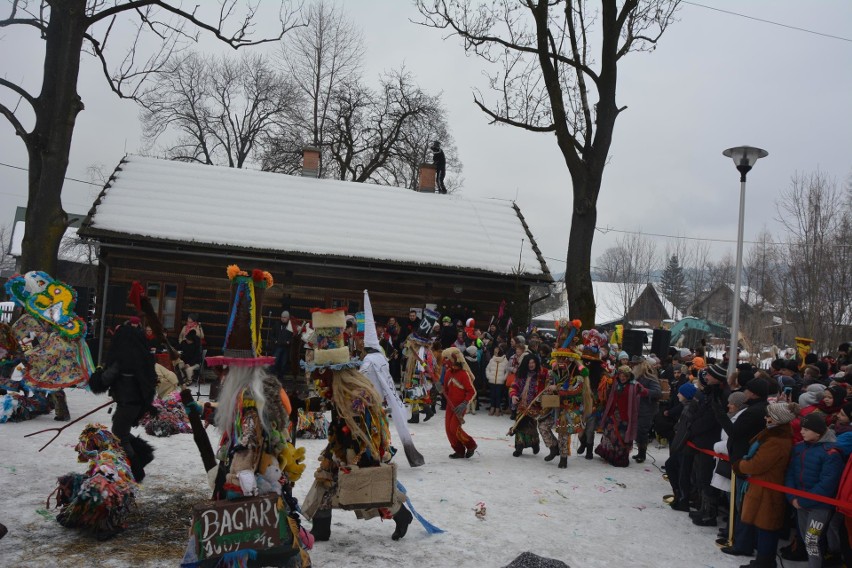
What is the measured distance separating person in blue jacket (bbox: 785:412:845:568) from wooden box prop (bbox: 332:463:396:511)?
3.63m

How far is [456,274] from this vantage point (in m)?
18.5

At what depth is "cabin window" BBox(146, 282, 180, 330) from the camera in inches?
679

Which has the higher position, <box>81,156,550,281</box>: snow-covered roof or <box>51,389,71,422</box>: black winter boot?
Result: <box>81,156,550,281</box>: snow-covered roof

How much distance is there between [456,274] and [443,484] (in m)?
10.5

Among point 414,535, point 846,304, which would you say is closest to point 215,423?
point 414,535

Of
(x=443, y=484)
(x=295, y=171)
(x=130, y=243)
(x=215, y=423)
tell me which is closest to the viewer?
Result: (x=215, y=423)

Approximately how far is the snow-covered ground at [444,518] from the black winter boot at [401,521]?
0.07 m

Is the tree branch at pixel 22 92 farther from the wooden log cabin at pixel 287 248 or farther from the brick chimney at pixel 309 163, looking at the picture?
the brick chimney at pixel 309 163

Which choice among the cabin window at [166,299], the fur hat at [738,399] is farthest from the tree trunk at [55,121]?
the fur hat at [738,399]

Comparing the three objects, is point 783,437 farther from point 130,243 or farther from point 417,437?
point 130,243

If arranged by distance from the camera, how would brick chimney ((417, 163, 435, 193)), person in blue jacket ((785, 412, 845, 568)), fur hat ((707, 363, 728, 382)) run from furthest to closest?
brick chimney ((417, 163, 435, 193)) < fur hat ((707, 363, 728, 382)) < person in blue jacket ((785, 412, 845, 568))

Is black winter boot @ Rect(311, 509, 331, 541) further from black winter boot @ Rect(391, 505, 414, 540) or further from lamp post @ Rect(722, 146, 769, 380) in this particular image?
lamp post @ Rect(722, 146, 769, 380)

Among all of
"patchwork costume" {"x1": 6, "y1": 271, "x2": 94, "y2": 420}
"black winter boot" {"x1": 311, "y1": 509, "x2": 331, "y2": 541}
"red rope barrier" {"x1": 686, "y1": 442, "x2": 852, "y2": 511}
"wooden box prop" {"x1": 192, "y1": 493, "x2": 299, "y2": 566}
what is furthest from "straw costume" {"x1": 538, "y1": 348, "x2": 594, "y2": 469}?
"patchwork costume" {"x1": 6, "y1": 271, "x2": 94, "y2": 420}

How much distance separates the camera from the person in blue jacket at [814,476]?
576cm
